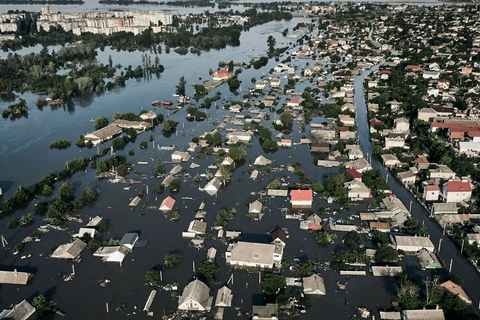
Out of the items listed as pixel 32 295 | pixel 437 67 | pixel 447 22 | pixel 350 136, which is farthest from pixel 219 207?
pixel 447 22

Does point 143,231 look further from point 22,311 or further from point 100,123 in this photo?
point 100,123

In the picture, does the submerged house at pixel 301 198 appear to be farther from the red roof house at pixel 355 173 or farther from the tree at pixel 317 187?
the red roof house at pixel 355 173

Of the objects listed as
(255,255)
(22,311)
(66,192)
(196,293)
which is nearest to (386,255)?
(255,255)

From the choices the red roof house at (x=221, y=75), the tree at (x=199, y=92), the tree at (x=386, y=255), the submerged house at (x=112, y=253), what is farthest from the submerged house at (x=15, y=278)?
the red roof house at (x=221, y=75)

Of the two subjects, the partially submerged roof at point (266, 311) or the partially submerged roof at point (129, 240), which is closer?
the partially submerged roof at point (266, 311)

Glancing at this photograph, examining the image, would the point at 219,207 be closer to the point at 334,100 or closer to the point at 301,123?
the point at 301,123

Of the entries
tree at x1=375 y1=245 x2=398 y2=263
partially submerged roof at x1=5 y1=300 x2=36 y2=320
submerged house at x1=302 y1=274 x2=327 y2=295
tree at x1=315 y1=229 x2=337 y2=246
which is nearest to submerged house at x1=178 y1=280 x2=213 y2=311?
submerged house at x1=302 y1=274 x2=327 y2=295
